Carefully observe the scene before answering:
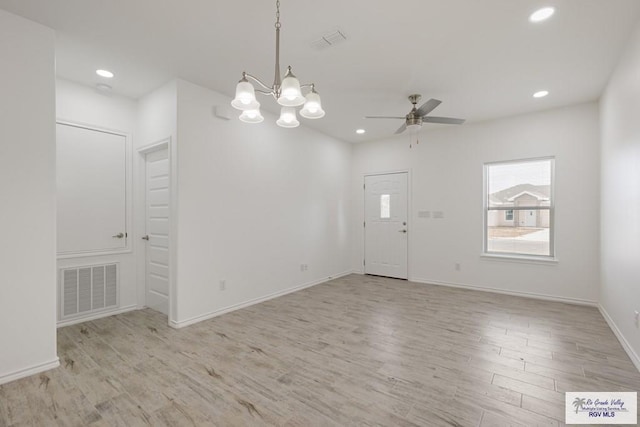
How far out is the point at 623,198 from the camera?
9.56 feet

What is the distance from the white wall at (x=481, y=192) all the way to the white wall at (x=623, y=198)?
1.79ft

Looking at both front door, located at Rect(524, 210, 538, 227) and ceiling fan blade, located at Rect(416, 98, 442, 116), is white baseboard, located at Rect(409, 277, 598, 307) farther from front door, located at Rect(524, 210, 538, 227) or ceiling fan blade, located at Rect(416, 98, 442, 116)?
ceiling fan blade, located at Rect(416, 98, 442, 116)

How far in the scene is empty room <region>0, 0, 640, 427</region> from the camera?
7.38ft

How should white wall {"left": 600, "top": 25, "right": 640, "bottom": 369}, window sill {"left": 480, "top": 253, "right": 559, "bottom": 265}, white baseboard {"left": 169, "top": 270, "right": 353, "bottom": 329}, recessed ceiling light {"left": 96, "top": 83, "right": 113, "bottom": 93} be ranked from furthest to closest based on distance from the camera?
window sill {"left": 480, "top": 253, "right": 559, "bottom": 265} < recessed ceiling light {"left": 96, "top": 83, "right": 113, "bottom": 93} < white baseboard {"left": 169, "top": 270, "right": 353, "bottom": 329} < white wall {"left": 600, "top": 25, "right": 640, "bottom": 369}

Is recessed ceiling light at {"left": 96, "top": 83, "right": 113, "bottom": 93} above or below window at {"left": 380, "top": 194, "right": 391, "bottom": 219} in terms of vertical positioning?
above

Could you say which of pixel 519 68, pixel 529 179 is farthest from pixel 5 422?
pixel 529 179

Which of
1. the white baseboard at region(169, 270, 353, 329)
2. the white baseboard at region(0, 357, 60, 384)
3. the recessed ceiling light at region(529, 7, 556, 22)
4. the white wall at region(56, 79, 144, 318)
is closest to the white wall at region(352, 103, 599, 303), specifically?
the white baseboard at region(169, 270, 353, 329)

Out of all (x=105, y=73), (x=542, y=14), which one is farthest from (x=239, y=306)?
(x=542, y=14)

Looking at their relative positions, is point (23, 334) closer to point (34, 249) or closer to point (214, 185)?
point (34, 249)

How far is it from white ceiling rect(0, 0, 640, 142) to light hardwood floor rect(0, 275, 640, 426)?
2.89 m

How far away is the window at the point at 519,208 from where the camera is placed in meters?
4.67

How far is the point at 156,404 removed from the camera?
2.07m

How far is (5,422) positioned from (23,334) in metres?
0.75

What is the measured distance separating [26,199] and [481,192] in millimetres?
5853
